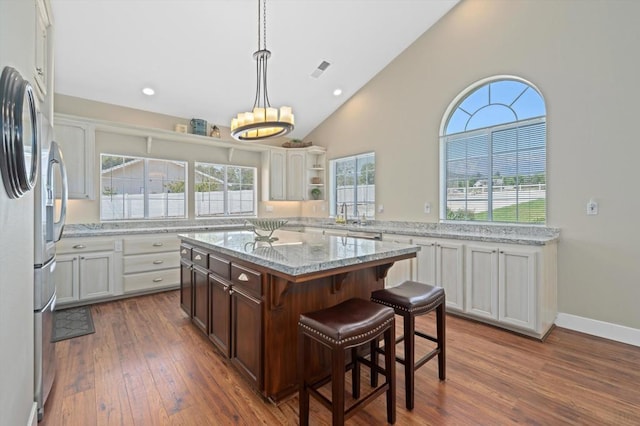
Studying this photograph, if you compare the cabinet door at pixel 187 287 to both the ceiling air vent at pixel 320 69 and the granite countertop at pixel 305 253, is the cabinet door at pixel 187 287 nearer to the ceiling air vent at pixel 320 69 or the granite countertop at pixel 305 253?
the granite countertop at pixel 305 253

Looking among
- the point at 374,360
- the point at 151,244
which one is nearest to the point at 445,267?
the point at 374,360

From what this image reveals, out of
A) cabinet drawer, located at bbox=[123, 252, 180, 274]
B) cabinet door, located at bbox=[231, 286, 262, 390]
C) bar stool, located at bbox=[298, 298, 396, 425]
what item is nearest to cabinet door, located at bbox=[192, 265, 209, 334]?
cabinet door, located at bbox=[231, 286, 262, 390]

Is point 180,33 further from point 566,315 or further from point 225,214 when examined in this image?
point 566,315

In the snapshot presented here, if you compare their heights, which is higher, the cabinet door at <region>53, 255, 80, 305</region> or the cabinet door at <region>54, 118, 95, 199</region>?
the cabinet door at <region>54, 118, 95, 199</region>

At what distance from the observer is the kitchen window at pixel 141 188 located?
443 cm

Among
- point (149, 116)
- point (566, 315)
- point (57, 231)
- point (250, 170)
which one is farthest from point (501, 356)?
point (149, 116)

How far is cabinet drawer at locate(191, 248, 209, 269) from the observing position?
2.68 meters

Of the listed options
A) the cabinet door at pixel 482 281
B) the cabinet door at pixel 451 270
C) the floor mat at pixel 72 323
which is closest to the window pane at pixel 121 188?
the floor mat at pixel 72 323

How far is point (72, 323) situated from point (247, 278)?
100 inches

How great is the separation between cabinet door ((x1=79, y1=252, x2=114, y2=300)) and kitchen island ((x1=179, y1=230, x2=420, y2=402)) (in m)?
2.19

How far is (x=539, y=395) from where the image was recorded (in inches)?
78.2

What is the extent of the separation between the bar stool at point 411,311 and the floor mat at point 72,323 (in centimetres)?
289

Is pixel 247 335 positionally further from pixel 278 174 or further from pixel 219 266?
pixel 278 174

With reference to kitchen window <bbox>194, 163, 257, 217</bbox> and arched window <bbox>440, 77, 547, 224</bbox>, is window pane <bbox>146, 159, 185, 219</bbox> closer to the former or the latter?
kitchen window <bbox>194, 163, 257, 217</bbox>
